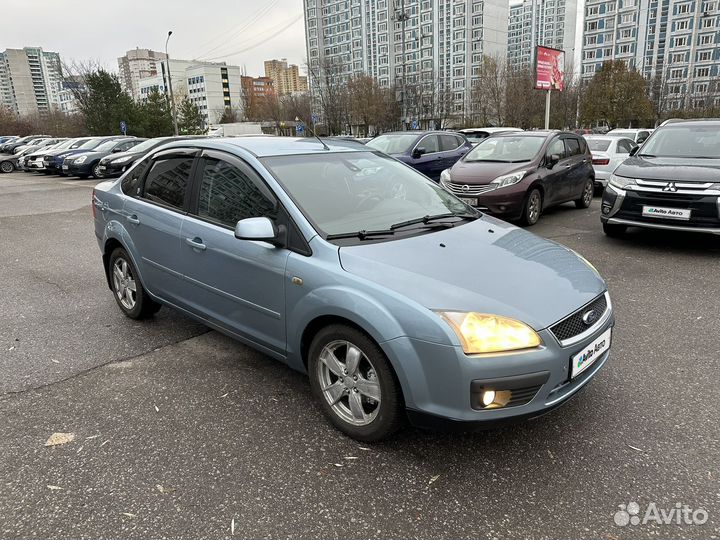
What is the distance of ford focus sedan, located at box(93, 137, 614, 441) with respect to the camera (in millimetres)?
2476

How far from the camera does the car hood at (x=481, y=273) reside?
101 inches

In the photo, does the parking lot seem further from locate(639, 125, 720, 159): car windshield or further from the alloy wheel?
locate(639, 125, 720, 159): car windshield

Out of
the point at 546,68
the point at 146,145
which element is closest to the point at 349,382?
the point at 146,145

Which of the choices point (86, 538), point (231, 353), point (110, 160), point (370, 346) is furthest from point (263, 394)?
point (110, 160)

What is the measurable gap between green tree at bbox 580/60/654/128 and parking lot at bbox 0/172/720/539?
47135 millimetres

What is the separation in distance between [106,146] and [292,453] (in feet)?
72.6

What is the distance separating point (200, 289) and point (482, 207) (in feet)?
19.4

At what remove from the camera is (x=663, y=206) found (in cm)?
677

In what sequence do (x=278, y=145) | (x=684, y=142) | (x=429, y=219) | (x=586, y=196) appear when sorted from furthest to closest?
(x=586, y=196), (x=684, y=142), (x=278, y=145), (x=429, y=219)

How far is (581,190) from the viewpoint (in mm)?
10523

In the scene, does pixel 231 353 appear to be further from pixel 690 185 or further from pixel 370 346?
pixel 690 185

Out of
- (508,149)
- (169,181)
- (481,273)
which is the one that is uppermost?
(169,181)

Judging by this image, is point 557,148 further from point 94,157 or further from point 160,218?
point 94,157

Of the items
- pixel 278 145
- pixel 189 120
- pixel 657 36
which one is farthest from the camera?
pixel 657 36
